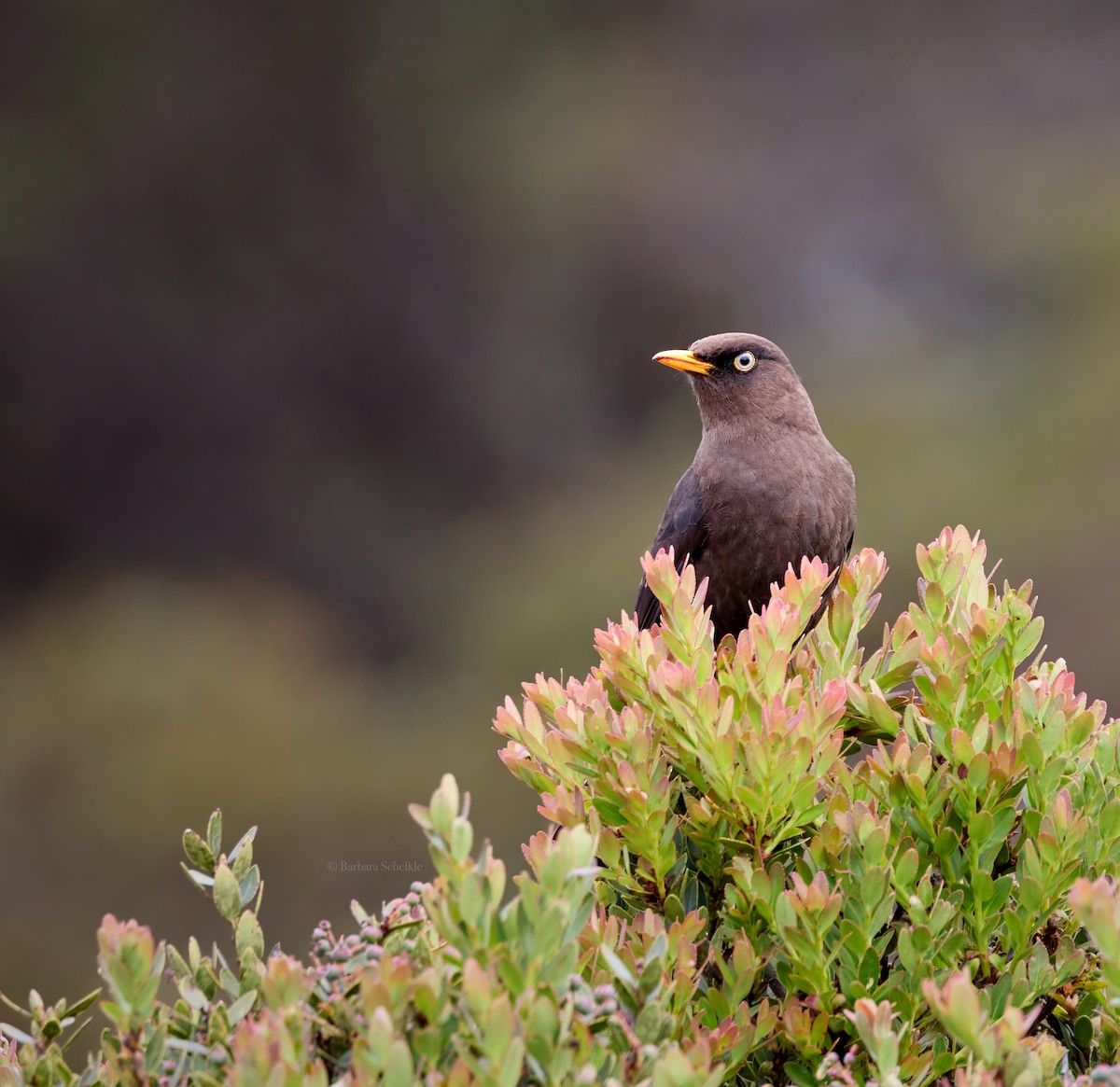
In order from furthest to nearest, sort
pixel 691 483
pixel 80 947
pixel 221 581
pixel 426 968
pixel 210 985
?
pixel 221 581, pixel 80 947, pixel 691 483, pixel 210 985, pixel 426 968

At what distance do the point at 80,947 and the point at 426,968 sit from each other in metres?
11.3

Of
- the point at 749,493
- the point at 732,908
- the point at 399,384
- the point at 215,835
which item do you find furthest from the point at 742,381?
the point at 399,384

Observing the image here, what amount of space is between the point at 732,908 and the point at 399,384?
14.5 m

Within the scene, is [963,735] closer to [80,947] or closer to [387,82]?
[80,947]

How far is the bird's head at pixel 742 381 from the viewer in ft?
17.6

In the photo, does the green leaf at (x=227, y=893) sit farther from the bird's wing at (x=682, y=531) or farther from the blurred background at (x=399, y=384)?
the blurred background at (x=399, y=384)

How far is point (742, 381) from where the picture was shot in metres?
5.43

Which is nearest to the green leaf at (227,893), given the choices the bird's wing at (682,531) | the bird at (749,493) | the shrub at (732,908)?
the shrub at (732,908)

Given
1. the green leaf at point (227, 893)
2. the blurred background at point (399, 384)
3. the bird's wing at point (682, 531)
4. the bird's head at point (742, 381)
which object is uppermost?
the blurred background at point (399, 384)

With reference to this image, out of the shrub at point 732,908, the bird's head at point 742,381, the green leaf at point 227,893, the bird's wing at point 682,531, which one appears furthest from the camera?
the bird's head at point 742,381

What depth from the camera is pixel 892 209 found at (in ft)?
55.5

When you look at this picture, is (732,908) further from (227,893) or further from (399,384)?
(399,384)

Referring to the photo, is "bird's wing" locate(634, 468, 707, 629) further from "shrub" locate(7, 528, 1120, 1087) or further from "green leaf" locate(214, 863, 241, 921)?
"green leaf" locate(214, 863, 241, 921)

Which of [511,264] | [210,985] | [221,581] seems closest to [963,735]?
[210,985]
